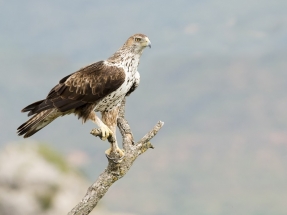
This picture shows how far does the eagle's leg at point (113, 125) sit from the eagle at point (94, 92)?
20 mm

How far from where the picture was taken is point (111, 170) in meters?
11.8

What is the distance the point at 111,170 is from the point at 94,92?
5.06 ft

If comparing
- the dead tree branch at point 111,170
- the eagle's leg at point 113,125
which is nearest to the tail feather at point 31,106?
the eagle's leg at point 113,125

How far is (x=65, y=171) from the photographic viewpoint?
31875 millimetres

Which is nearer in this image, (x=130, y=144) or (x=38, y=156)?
(x=130, y=144)

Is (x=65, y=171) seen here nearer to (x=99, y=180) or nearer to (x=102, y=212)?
(x=102, y=212)

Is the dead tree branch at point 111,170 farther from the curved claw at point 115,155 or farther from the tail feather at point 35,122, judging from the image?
the tail feather at point 35,122

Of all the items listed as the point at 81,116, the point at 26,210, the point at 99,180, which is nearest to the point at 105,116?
the point at 81,116

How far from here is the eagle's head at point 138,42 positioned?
11.7m

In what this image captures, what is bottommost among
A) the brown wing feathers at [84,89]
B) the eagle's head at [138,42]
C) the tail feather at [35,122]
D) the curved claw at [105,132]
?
the tail feather at [35,122]

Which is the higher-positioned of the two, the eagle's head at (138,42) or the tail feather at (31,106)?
the eagle's head at (138,42)

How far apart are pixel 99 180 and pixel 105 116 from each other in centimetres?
138

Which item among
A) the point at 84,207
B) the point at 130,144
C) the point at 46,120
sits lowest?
the point at 84,207

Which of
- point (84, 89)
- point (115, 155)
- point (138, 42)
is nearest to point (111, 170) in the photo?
point (115, 155)
